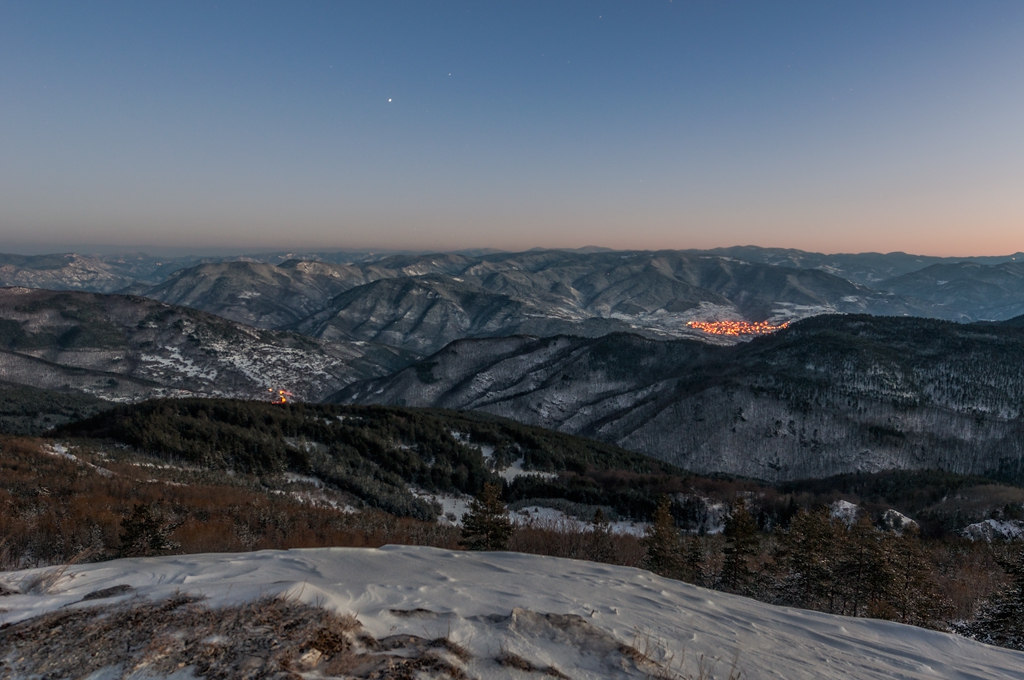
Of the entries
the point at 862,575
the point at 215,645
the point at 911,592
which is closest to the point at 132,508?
the point at 215,645

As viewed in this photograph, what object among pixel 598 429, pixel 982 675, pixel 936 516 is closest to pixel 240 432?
pixel 982 675

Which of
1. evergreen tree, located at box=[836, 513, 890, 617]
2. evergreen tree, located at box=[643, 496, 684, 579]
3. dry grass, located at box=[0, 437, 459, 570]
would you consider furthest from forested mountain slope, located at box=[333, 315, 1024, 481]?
dry grass, located at box=[0, 437, 459, 570]

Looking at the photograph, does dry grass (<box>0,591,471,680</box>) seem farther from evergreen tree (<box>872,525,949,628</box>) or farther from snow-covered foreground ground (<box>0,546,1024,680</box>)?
evergreen tree (<box>872,525,949,628</box>)

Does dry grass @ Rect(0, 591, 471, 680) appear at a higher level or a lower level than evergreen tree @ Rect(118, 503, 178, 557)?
higher

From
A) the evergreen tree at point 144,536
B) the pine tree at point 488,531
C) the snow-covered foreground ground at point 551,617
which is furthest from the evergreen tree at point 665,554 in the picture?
the evergreen tree at point 144,536

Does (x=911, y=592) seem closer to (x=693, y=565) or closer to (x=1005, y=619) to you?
(x=1005, y=619)

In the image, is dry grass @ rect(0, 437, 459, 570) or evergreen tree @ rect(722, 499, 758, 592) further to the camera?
evergreen tree @ rect(722, 499, 758, 592)

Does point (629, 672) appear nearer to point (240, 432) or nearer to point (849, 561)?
point (849, 561)
